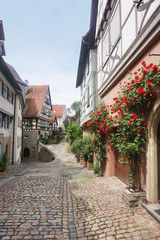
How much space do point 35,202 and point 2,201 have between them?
3.39 feet

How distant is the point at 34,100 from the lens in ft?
90.7

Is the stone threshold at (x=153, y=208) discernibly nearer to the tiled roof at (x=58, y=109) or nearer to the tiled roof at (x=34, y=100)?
the tiled roof at (x=34, y=100)

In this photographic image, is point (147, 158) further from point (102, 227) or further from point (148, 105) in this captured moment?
point (102, 227)

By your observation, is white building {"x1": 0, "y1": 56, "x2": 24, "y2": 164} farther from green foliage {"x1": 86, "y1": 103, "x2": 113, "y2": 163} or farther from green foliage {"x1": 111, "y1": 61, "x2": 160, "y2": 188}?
green foliage {"x1": 111, "y1": 61, "x2": 160, "y2": 188}

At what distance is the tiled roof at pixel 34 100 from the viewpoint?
2540 centimetres

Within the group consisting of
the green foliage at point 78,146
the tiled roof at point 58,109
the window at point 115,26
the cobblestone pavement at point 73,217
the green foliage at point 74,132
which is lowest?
the cobblestone pavement at point 73,217

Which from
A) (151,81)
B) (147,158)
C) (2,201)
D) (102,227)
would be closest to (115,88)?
(151,81)

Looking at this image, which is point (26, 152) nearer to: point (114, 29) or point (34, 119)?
point (34, 119)

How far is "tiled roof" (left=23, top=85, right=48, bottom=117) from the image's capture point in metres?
25.4

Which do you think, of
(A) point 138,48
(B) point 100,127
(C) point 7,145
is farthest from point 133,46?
(C) point 7,145

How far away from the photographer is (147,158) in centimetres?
367

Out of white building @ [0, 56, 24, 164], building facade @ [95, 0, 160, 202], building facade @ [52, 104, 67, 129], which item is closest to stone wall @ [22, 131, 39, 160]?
white building @ [0, 56, 24, 164]

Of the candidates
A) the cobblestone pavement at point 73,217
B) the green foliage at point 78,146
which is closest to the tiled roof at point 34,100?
the green foliage at point 78,146

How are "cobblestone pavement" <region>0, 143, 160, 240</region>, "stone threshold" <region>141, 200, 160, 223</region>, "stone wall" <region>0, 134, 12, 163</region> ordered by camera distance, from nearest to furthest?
"cobblestone pavement" <region>0, 143, 160, 240</region> < "stone threshold" <region>141, 200, 160, 223</region> < "stone wall" <region>0, 134, 12, 163</region>
